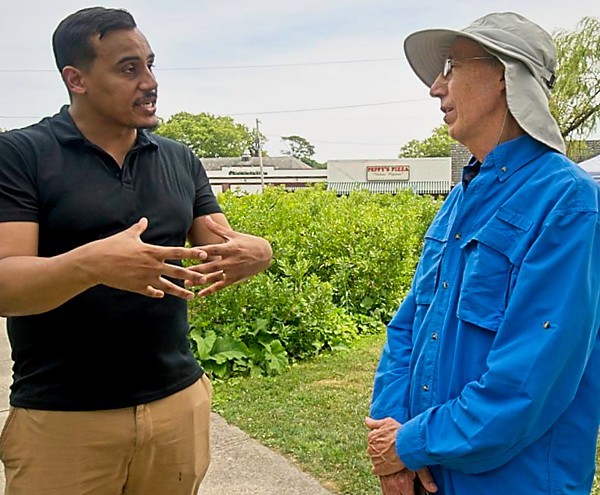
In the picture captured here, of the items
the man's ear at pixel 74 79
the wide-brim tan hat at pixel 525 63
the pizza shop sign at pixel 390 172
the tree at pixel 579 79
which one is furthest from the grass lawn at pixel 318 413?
the pizza shop sign at pixel 390 172

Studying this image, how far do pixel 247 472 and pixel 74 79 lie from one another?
2630 millimetres

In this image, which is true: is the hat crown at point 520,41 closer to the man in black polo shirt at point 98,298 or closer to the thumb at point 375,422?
the man in black polo shirt at point 98,298

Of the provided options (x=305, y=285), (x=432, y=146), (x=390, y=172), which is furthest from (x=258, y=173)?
(x=305, y=285)

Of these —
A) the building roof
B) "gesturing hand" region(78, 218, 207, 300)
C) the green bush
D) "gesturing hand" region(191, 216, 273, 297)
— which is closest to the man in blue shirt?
"gesturing hand" region(191, 216, 273, 297)

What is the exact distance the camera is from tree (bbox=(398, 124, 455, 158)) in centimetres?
6856

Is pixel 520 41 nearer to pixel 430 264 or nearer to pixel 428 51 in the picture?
pixel 428 51

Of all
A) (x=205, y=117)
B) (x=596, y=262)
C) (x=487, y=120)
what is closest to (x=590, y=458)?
(x=596, y=262)

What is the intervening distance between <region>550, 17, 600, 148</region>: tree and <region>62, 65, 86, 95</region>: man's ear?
41.5ft

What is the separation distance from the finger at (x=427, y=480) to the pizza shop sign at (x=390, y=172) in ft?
143

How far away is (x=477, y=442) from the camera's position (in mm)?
1519

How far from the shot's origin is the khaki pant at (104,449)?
1.77 m

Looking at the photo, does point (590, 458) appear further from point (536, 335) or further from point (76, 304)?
point (76, 304)

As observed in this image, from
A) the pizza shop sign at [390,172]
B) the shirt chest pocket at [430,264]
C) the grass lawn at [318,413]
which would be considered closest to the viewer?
the shirt chest pocket at [430,264]

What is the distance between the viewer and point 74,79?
1841 mm
